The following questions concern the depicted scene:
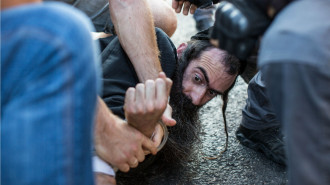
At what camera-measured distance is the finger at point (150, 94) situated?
1.25 m

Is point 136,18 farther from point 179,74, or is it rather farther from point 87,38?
point 87,38

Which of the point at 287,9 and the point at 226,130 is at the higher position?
the point at 287,9

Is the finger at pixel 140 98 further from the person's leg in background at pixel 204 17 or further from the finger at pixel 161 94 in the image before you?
the person's leg in background at pixel 204 17

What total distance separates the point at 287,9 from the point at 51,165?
615mm

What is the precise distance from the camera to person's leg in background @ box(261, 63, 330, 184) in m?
0.80

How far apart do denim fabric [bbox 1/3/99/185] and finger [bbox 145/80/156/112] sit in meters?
0.50

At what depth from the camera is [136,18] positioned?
1.77m

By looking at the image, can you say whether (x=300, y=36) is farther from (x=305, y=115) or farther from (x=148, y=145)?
(x=148, y=145)

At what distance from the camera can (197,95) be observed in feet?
6.95

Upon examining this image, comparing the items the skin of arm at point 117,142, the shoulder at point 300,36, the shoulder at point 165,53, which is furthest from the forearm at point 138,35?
the shoulder at point 300,36

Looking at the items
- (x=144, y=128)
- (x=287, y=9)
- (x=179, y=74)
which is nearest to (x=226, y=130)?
(x=179, y=74)

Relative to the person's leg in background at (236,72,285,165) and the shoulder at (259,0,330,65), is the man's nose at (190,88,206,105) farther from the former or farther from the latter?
the shoulder at (259,0,330,65)

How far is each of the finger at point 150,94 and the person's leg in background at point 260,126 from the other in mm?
737

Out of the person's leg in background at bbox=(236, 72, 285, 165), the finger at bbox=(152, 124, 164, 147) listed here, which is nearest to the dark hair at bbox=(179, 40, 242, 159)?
the person's leg in background at bbox=(236, 72, 285, 165)
